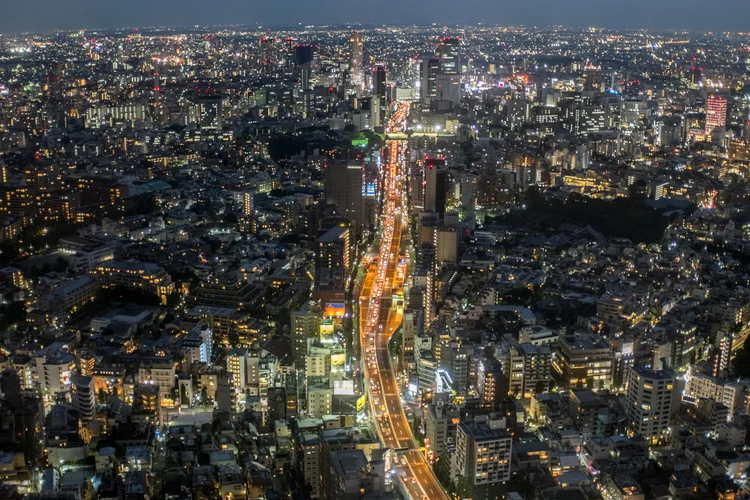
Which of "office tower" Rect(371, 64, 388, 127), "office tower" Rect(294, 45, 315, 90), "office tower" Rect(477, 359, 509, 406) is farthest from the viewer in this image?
"office tower" Rect(294, 45, 315, 90)

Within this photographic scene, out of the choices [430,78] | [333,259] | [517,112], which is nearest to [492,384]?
[333,259]

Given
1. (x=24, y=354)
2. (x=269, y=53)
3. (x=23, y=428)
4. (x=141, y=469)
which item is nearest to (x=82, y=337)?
(x=24, y=354)

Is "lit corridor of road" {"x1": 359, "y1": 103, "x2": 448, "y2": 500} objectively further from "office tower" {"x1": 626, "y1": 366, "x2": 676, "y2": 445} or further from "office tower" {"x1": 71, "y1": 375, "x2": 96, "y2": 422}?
"office tower" {"x1": 71, "y1": 375, "x2": 96, "y2": 422}

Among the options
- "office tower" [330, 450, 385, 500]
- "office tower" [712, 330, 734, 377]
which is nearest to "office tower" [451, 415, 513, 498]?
"office tower" [330, 450, 385, 500]

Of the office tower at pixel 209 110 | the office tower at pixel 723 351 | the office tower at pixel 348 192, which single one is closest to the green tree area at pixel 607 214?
the office tower at pixel 348 192

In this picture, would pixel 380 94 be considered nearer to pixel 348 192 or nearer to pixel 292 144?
pixel 292 144

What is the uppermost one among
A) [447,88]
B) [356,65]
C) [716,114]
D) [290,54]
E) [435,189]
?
[290,54]

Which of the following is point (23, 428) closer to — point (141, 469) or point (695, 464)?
point (141, 469)
